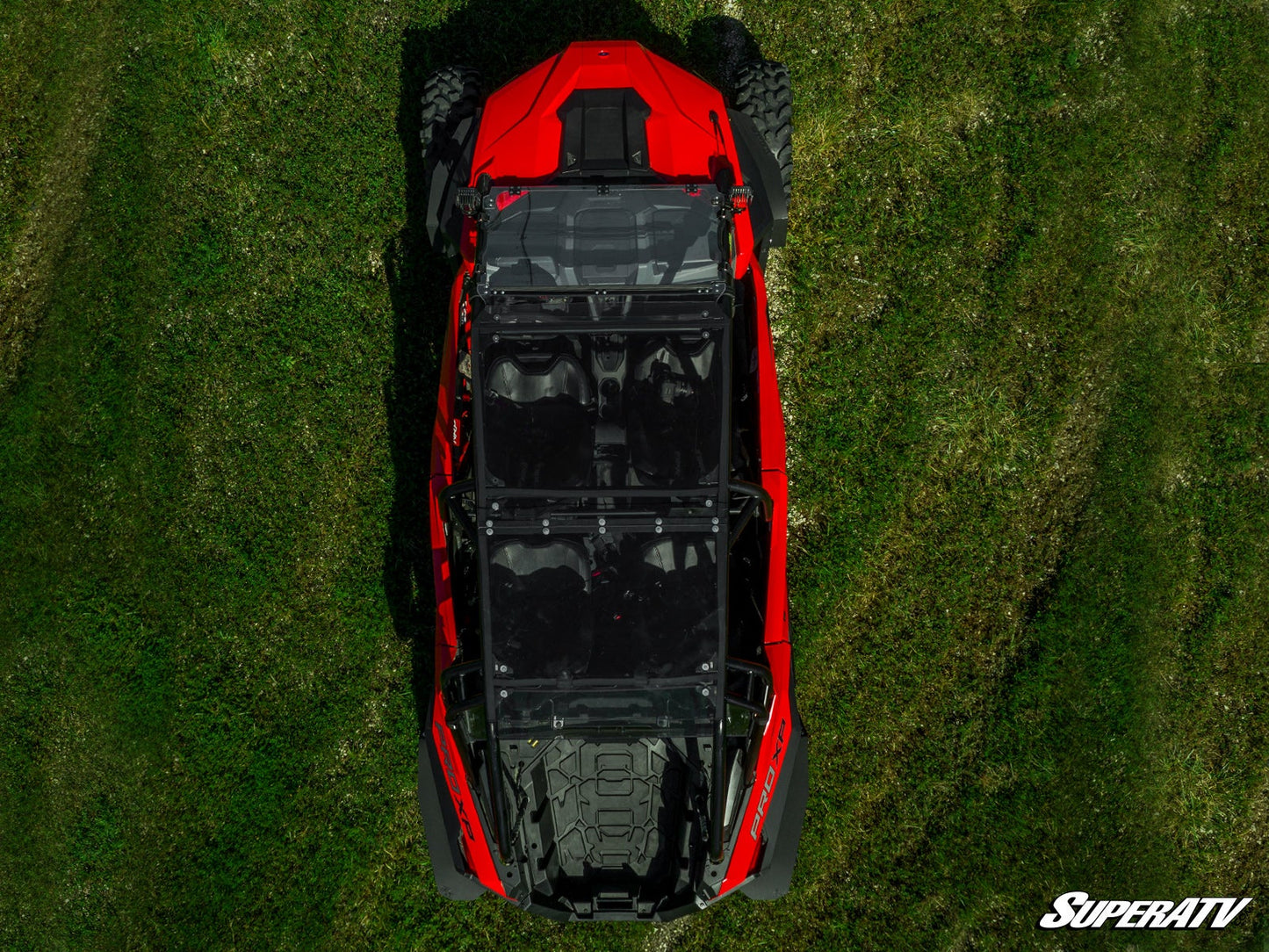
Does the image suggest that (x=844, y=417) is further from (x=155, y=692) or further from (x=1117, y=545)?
(x=155, y=692)

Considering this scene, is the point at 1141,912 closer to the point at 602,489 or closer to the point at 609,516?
the point at 609,516

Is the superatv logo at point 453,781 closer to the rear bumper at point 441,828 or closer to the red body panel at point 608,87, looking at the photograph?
the rear bumper at point 441,828

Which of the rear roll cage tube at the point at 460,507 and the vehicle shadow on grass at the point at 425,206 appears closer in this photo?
the rear roll cage tube at the point at 460,507

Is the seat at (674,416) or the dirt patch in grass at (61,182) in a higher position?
the dirt patch in grass at (61,182)

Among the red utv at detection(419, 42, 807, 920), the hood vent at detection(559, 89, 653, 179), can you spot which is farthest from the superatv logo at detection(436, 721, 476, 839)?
the hood vent at detection(559, 89, 653, 179)

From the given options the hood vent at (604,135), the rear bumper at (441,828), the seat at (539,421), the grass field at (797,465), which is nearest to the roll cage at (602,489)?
the seat at (539,421)

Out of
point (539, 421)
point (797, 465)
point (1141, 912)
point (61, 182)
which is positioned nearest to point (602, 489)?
point (539, 421)
